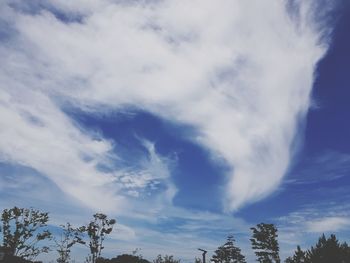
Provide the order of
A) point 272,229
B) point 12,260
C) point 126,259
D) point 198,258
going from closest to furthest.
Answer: point 12,260 < point 126,259 < point 272,229 < point 198,258

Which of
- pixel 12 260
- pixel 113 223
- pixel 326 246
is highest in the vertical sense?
pixel 113 223

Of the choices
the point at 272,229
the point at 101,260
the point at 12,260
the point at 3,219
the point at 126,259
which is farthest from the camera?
the point at 272,229

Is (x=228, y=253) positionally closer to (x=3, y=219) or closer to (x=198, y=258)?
(x=198, y=258)

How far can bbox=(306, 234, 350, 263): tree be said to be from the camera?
145 ft

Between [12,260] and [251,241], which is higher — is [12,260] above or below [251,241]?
below

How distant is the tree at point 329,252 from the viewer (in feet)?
145

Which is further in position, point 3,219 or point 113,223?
point 113,223

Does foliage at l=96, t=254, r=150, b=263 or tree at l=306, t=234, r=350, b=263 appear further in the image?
foliage at l=96, t=254, r=150, b=263

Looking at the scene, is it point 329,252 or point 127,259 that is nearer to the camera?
point 329,252

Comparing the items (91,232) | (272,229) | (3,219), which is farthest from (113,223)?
(272,229)

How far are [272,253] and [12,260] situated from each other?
3834cm

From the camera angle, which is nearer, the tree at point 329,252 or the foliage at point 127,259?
the tree at point 329,252

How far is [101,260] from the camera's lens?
49281mm

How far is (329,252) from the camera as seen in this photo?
147ft
